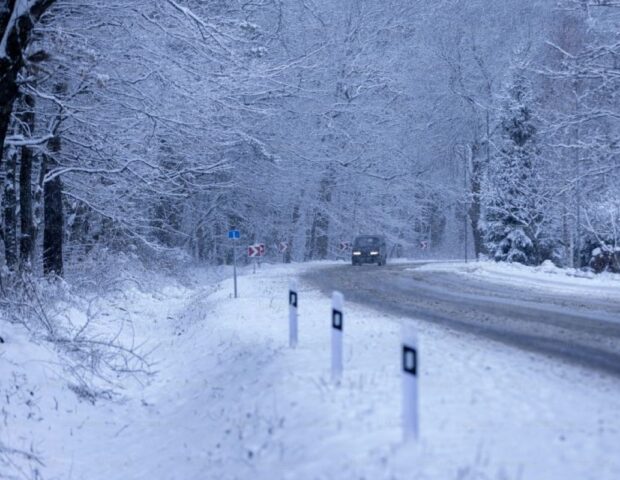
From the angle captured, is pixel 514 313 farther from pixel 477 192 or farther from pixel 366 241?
pixel 477 192

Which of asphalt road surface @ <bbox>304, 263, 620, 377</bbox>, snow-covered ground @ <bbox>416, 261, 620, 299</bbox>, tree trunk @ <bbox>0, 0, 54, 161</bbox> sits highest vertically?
tree trunk @ <bbox>0, 0, 54, 161</bbox>

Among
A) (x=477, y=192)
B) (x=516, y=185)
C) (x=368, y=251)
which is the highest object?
(x=477, y=192)

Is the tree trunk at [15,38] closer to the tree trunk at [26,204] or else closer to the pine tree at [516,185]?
the tree trunk at [26,204]

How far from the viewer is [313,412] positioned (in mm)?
6520

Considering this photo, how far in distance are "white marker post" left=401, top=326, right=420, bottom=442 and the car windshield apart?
34410 mm

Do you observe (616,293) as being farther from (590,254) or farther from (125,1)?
(125,1)

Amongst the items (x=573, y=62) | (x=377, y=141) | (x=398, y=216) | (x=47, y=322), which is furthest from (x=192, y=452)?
(x=398, y=216)

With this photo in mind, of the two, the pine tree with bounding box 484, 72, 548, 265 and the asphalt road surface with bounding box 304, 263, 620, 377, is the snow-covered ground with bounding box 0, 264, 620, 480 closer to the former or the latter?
the asphalt road surface with bounding box 304, 263, 620, 377

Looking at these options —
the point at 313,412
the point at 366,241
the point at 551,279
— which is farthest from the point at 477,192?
the point at 313,412

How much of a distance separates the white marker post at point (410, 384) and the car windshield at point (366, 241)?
113ft

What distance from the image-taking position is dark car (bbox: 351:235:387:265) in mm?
39250

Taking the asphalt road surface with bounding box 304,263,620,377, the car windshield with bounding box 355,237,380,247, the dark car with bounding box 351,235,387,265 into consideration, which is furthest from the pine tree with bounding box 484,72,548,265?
the asphalt road surface with bounding box 304,263,620,377

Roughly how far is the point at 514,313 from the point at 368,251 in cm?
2563

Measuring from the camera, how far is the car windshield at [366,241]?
39750 mm
